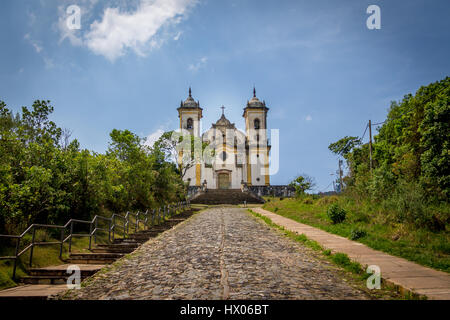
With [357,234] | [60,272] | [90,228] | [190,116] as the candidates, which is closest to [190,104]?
[190,116]

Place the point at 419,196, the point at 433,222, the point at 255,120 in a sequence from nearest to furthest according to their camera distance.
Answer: the point at 433,222 < the point at 419,196 < the point at 255,120

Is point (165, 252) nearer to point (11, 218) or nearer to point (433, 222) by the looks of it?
point (11, 218)

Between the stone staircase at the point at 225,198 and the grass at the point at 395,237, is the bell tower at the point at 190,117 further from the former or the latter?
the grass at the point at 395,237

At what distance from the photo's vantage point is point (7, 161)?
7.68 meters

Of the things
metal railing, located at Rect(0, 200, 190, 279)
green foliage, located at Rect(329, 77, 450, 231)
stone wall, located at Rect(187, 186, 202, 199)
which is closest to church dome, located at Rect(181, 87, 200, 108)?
stone wall, located at Rect(187, 186, 202, 199)

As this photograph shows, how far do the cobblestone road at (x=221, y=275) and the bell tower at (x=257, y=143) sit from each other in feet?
110

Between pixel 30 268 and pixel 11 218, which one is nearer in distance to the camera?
pixel 30 268

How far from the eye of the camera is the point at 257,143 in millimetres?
43531

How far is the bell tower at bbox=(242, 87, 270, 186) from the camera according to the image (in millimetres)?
41531

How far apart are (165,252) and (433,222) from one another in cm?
786

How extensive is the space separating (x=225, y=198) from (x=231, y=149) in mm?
12543

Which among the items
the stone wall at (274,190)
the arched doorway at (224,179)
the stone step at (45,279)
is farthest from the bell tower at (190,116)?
the stone step at (45,279)

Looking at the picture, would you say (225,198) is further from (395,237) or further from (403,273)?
(403,273)
